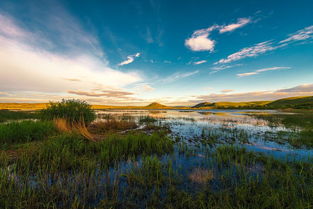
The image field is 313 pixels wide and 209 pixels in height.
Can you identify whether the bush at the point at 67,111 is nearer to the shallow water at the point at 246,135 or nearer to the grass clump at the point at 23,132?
the grass clump at the point at 23,132

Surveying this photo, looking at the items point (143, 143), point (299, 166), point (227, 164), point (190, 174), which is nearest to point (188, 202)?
point (190, 174)

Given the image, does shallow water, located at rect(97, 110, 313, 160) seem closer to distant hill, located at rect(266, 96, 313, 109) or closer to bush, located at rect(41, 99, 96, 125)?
bush, located at rect(41, 99, 96, 125)

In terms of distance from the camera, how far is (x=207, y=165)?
599 cm

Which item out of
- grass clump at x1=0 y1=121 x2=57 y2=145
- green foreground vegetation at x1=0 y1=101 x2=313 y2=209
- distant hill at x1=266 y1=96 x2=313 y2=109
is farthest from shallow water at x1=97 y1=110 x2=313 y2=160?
distant hill at x1=266 y1=96 x2=313 y2=109

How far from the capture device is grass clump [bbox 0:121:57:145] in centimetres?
812

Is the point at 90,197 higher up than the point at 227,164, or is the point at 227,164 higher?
the point at 90,197

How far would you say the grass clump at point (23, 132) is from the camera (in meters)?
8.12

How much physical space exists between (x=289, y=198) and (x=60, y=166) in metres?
8.45

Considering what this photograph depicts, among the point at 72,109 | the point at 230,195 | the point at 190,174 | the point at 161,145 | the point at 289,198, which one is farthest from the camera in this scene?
the point at 72,109

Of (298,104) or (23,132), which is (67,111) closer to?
(23,132)

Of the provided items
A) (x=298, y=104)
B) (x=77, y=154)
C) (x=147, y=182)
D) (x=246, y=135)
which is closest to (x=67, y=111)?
(x=77, y=154)

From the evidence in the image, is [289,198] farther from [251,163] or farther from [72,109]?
[72,109]

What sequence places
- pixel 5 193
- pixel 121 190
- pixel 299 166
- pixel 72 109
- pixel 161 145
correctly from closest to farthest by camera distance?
1. pixel 5 193
2. pixel 121 190
3. pixel 299 166
4. pixel 161 145
5. pixel 72 109

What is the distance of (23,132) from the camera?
8844 millimetres
